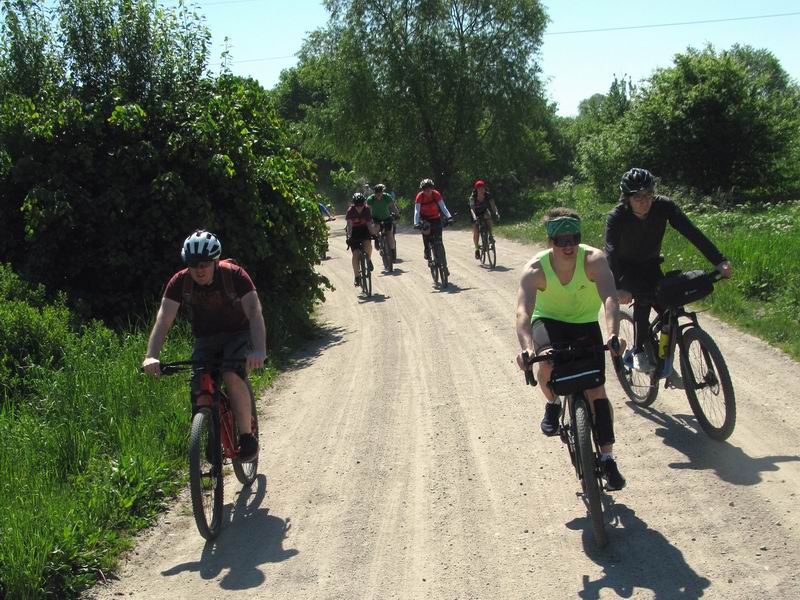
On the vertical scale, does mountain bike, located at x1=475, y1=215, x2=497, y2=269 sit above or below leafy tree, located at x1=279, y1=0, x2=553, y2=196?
below

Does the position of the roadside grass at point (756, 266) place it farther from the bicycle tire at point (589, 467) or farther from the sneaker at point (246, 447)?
the sneaker at point (246, 447)

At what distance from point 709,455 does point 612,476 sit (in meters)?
1.37

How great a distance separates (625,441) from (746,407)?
129cm

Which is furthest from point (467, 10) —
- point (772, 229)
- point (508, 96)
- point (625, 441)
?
point (625, 441)

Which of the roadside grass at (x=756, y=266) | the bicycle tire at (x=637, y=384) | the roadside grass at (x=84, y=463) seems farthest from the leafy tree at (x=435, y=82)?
the bicycle tire at (x=637, y=384)

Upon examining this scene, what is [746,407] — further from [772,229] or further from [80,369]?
[772,229]

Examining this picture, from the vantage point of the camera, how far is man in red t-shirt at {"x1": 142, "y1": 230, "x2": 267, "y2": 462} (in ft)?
18.9

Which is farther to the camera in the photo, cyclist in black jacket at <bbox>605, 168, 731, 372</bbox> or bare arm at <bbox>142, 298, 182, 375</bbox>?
cyclist in black jacket at <bbox>605, 168, 731, 372</bbox>

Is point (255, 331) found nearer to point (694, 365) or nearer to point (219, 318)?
point (219, 318)

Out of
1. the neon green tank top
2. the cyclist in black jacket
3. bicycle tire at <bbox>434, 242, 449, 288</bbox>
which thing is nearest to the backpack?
the neon green tank top

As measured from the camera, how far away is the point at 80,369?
8539 mm

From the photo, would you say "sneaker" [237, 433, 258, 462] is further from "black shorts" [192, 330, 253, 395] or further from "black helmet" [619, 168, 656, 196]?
"black helmet" [619, 168, 656, 196]

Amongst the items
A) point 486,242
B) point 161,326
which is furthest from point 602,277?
point 486,242

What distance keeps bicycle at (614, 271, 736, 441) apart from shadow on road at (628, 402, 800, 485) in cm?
11
